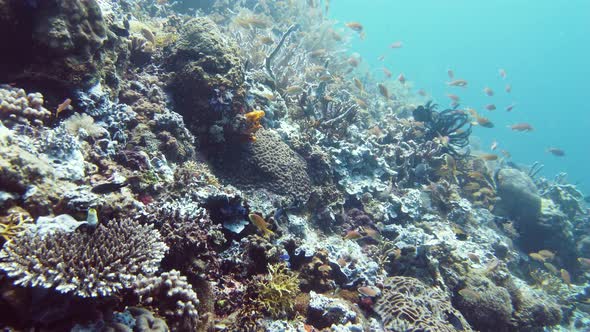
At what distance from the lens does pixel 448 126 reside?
11.3 metres

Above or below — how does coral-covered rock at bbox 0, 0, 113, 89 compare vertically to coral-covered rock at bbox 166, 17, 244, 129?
below

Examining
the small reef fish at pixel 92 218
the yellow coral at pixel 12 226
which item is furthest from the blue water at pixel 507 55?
the yellow coral at pixel 12 226

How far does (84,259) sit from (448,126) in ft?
37.7

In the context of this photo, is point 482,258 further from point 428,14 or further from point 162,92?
point 428,14

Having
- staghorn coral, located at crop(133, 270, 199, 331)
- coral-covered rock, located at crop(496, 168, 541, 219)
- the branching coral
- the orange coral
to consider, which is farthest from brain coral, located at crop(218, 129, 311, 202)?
coral-covered rock, located at crop(496, 168, 541, 219)

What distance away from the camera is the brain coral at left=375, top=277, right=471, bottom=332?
481cm

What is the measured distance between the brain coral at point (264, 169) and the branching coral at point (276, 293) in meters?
2.11

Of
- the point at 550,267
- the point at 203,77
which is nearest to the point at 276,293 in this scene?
the point at 203,77

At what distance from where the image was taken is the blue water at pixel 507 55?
302 ft

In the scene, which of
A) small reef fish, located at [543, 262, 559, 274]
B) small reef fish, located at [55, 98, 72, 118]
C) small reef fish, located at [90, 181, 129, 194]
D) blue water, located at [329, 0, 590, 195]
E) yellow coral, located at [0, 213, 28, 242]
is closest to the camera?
yellow coral, located at [0, 213, 28, 242]

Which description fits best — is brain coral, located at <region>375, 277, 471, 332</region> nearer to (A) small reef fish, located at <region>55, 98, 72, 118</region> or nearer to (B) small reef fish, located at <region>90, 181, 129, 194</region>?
(B) small reef fish, located at <region>90, 181, 129, 194</region>

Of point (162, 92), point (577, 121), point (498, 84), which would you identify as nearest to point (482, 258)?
point (162, 92)

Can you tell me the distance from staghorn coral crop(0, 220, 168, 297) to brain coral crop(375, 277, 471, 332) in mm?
3665

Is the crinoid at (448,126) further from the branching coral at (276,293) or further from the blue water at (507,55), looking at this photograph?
the blue water at (507,55)
